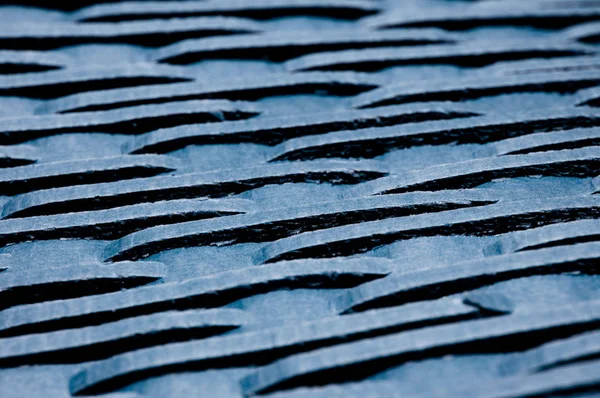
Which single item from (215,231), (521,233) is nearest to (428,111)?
(521,233)

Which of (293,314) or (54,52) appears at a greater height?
(54,52)

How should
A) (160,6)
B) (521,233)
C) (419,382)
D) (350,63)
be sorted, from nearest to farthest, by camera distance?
(419,382) → (521,233) → (350,63) → (160,6)

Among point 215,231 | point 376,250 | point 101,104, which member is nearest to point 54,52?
point 101,104

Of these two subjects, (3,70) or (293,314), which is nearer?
(293,314)

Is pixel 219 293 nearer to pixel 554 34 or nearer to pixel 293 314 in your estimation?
pixel 293 314

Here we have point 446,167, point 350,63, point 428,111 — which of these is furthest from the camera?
point 350,63

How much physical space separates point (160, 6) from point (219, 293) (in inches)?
32.9

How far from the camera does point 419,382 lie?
0.80 metres

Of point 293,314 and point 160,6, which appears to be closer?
point 293,314

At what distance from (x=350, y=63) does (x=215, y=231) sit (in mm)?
542

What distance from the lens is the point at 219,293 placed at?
90 centimetres

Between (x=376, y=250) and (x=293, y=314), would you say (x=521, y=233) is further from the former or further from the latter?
(x=293, y=314)

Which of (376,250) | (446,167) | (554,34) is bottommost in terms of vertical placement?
(376,250)

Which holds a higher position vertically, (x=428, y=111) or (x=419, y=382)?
(x=428, y=111)
